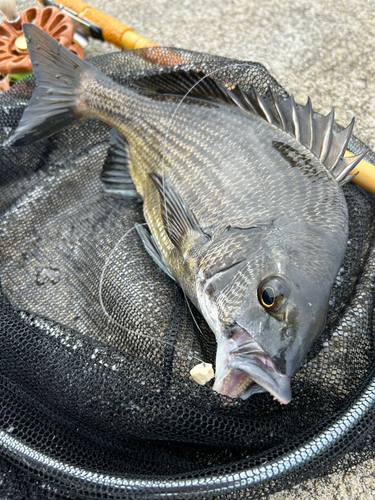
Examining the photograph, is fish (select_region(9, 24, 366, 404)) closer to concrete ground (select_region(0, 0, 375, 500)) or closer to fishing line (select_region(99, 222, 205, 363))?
fishing line (select_region(99, 222, 205, 363))

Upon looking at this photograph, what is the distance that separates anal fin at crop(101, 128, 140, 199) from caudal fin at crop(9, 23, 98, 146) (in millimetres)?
331

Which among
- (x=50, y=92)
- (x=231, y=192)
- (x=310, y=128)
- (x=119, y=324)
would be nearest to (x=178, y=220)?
(x=231, y=192)

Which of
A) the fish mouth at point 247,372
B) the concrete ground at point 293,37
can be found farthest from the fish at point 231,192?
the concrete ground at point 293,37

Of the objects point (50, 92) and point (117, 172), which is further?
point (117, 172)

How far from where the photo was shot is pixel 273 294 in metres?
1.57

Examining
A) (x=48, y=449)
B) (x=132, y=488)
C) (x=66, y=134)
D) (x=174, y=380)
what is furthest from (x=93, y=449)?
(x=66, y=134)

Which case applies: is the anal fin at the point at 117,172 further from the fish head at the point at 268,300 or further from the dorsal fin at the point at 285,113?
the fish head at the point at 268,300

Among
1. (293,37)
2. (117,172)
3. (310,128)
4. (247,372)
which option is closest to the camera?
(247,372)

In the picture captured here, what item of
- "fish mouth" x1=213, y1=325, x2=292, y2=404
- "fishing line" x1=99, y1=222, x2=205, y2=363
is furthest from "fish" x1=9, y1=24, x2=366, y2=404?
"fishing line" x1=99, y1=222, x2=205, y2=363

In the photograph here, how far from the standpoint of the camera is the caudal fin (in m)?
2.58

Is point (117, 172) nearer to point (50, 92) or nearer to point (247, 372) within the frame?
point (50, 92)

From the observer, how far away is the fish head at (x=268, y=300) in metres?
1.51

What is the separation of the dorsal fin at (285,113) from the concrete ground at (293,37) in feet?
4.01

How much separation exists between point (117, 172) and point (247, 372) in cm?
179
